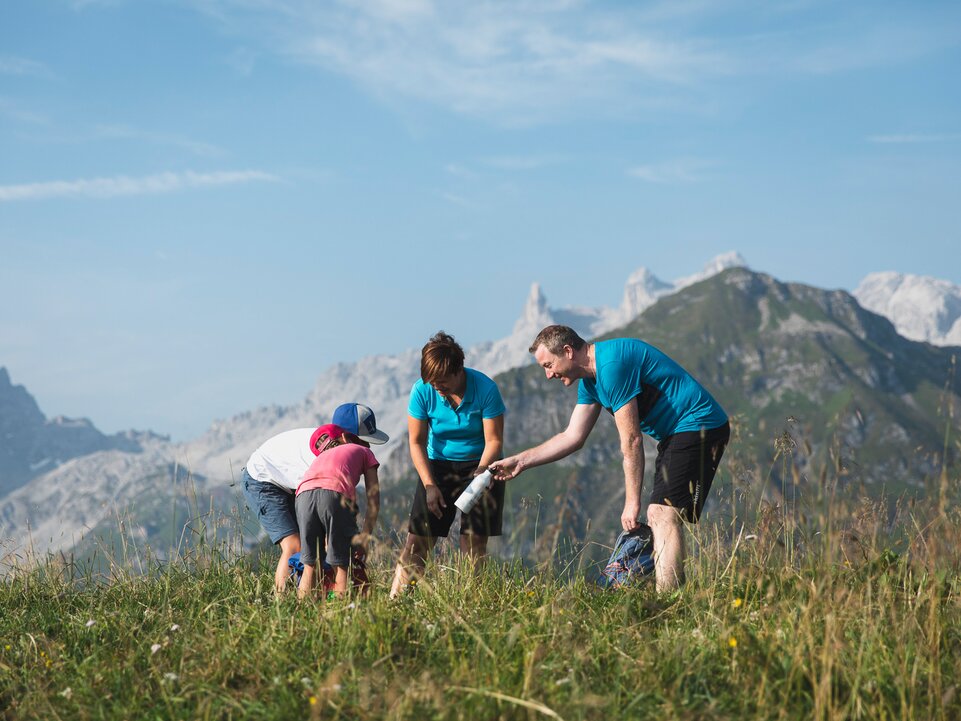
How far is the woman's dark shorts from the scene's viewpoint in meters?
7.70

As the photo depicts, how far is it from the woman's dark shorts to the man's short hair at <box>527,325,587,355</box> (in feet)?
9.70

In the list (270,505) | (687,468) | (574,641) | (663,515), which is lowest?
(574,641)

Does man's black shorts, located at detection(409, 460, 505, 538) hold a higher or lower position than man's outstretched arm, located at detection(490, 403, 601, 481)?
lower

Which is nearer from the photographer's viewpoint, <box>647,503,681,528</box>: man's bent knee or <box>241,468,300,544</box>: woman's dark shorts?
<box>647,503,681,528</box>: man's bent knee

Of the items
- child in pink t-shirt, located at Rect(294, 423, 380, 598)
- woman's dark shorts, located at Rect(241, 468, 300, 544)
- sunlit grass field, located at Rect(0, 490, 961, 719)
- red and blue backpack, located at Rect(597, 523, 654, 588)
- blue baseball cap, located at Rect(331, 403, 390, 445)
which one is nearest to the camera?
sunlit grass field, located at Rect(0, 490, 961, 719)

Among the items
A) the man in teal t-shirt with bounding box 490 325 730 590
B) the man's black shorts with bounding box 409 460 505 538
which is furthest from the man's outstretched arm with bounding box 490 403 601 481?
the man's black shorts with bounding box 409 460 505 538

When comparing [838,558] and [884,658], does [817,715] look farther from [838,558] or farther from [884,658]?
[838,558]

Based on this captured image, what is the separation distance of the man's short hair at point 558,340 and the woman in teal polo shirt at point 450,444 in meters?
0.78

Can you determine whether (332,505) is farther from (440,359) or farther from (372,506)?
(440,359)

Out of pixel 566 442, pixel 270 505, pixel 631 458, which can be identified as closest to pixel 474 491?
pixel 566 442

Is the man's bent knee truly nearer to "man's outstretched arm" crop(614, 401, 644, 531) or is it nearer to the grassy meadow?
"man's outstretched arm" crop(614, 401, 644, 531)

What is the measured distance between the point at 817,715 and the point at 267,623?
279 cm

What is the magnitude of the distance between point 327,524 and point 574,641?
262cm

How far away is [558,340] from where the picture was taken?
6062 millimetres
